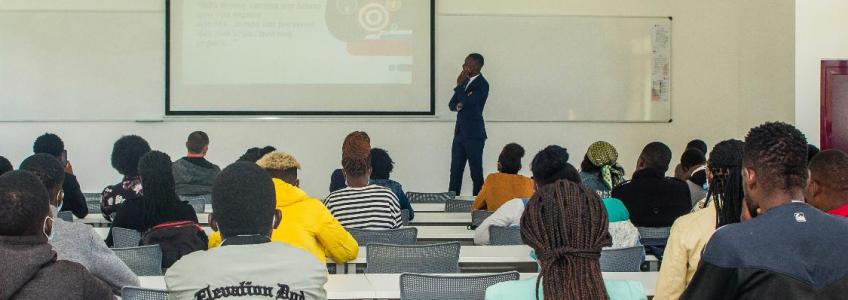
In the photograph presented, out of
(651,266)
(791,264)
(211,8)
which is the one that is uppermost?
(211,8)

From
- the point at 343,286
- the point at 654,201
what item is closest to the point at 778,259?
the point at 343,286

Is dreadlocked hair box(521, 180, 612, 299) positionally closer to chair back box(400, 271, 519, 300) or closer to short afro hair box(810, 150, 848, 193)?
chair back box(400, 271, 519, 300)

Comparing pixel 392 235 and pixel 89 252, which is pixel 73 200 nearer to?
pixel 392 235

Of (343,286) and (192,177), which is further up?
(192,177)

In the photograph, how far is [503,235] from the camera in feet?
16.5

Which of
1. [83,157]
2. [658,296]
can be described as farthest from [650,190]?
[83,157]

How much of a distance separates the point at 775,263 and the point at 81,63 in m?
8.67

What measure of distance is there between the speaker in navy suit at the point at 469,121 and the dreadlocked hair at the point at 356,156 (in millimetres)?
3710

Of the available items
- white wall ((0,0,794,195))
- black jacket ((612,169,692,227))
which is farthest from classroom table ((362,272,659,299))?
white wall ((0,0,794,195))

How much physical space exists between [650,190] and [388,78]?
187 inches

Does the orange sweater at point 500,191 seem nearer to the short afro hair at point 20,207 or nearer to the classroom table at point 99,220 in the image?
the classroom table at point 99,220

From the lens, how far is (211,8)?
9.76 metres

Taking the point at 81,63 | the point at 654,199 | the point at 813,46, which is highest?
the point at 813,46

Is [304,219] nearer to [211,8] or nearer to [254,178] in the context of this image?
[254,178]
